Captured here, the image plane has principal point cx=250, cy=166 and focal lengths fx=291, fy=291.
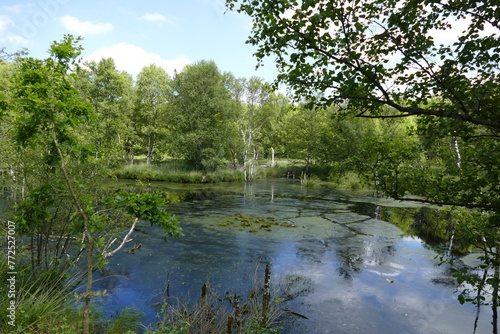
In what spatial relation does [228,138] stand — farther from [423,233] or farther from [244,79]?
[423,233]

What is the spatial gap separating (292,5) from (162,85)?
1484 inches

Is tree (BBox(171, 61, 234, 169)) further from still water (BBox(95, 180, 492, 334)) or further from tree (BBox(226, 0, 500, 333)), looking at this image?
tree (BBox(226, 0, 500, 333))

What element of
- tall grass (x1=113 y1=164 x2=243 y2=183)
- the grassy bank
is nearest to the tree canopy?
the grassy bank

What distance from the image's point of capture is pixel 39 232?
19.2 feet

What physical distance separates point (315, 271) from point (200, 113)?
1014 inches

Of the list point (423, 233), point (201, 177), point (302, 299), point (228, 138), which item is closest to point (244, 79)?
point (228, 138)

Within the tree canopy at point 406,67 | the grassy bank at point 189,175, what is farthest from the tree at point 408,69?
the grassy bank at point 189,175

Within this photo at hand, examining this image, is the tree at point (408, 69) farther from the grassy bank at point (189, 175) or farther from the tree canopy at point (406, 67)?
the grassy bank at point (189, 175)

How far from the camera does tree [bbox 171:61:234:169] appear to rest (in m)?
31.4

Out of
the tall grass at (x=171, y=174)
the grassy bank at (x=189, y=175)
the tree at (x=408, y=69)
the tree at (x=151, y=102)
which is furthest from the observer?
the tree at (x=151, y=102)

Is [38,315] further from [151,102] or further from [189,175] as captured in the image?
[151,102]

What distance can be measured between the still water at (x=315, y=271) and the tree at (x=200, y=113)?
677 inches

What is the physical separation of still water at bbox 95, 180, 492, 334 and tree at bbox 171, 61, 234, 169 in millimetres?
17191

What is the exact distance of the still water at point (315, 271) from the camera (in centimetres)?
630
